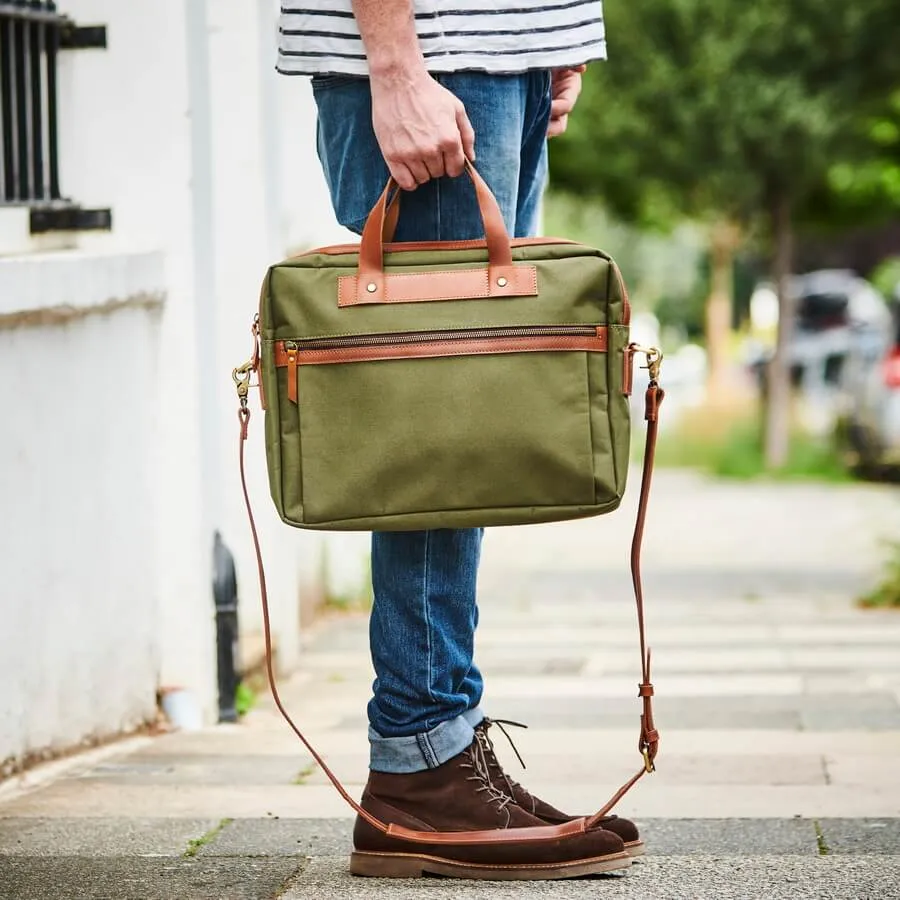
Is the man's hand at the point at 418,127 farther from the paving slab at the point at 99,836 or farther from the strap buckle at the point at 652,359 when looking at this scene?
the paving slab at the point at 99,836

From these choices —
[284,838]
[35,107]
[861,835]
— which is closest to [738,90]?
[35,107]

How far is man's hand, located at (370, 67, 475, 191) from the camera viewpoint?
247 centimetres

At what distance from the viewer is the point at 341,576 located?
662 centimetres

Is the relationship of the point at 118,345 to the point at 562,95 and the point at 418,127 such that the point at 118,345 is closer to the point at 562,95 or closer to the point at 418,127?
the point at 562,95

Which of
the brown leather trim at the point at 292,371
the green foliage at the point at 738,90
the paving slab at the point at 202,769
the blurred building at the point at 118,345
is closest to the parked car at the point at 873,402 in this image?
the green foliage at the point at 738,90

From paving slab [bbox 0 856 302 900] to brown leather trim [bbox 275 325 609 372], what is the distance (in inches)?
31.0

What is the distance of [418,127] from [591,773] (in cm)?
157

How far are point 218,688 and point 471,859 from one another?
1879mm

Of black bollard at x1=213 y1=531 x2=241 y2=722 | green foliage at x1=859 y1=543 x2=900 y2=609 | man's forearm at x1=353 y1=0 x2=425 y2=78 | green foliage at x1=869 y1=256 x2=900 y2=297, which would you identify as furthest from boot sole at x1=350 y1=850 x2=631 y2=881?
green foliage at x1=869 y1=256 x2=900 y2=297

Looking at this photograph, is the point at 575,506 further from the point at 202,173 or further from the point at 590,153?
the point at 590,153

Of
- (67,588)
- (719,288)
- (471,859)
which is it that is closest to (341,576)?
(67,588)

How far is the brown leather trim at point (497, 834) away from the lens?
8.62ft

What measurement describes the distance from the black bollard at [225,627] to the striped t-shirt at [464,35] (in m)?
2.05

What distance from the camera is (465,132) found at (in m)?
2.51
